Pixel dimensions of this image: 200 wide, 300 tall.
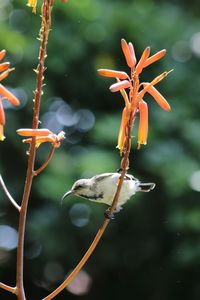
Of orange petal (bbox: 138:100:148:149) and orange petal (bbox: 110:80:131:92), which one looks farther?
orange petal (bbox: 138:100:148:149)

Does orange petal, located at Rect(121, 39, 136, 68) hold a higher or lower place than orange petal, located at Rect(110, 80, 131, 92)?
higher

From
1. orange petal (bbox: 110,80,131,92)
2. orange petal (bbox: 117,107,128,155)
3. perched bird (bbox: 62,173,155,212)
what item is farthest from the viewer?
perched bird (bbox: 62,173,155,212)

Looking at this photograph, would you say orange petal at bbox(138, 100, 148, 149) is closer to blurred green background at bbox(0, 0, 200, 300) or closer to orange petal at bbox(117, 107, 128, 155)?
orange petal at bbox(117, 107, 128, 155)

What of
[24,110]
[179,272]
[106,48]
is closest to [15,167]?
[24,110]

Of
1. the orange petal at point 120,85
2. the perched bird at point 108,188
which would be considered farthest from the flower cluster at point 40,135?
the perched bird at point 108,188

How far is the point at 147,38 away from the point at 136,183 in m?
3.11

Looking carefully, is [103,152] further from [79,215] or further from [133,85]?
[133,85]

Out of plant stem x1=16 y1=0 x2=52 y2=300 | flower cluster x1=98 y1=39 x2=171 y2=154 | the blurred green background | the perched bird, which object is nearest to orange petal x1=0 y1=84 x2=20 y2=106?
plant stem x1=16 y1=0 x2=52 y2=300

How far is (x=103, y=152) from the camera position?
234 inches

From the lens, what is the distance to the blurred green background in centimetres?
605

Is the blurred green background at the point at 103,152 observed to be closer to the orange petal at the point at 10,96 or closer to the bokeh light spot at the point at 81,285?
the bokeh light spot at the point at 81,285

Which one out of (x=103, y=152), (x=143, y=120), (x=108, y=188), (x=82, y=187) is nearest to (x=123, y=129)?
(x=143, y=120)

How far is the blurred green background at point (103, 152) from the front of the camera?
19.9 feet

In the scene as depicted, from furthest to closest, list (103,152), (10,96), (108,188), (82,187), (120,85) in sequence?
(103,152)
(82,187)
(108,188)
(120,85)
(10,96)
